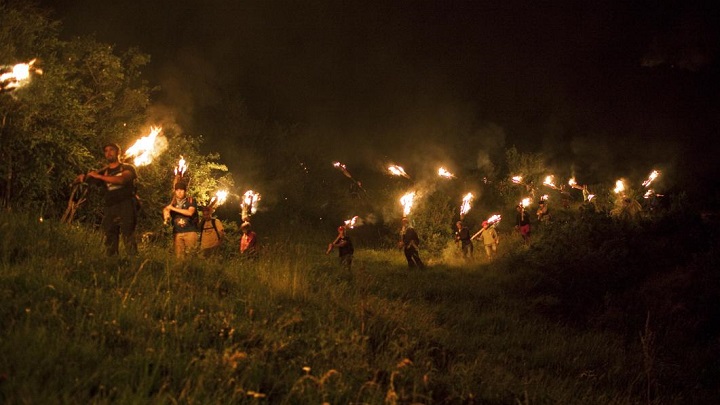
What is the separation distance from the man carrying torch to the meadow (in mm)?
398

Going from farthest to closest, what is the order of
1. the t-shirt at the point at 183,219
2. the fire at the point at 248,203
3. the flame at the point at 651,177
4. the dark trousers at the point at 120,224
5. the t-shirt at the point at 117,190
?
the flame at the point at 651,177 → the fire at the point at 248,203 → the t-shirt at the point at 183,219 → the t-shirt at the point at 117,190 → the dark trousers at the point at 120,224

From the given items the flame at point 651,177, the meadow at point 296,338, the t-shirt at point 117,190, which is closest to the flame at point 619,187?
the flame at point 651,177

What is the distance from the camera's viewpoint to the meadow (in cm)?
307

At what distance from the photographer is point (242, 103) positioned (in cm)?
3641

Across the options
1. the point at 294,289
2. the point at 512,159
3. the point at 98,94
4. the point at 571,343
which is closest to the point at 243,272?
the point at 294,289

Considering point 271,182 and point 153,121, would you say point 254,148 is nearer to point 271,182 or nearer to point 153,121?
point 271,182

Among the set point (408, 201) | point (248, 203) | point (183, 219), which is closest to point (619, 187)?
point (408, 201)

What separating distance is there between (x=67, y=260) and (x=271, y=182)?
31.0 metres

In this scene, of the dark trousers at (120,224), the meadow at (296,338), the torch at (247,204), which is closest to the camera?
the meadow at (296,338)

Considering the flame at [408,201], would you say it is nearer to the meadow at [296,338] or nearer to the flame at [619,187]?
the flame at [619,187]

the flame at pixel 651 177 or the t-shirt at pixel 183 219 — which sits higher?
the flame at pixel 651 177

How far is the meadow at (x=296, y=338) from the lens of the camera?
3074 mm

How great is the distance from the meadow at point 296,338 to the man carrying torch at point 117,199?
0.40 metres

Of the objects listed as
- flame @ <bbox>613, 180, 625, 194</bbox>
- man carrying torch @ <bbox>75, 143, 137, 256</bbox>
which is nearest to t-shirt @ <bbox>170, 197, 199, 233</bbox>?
man carrying torch @ <bbox>75, 143, 137, 256</bbox>
